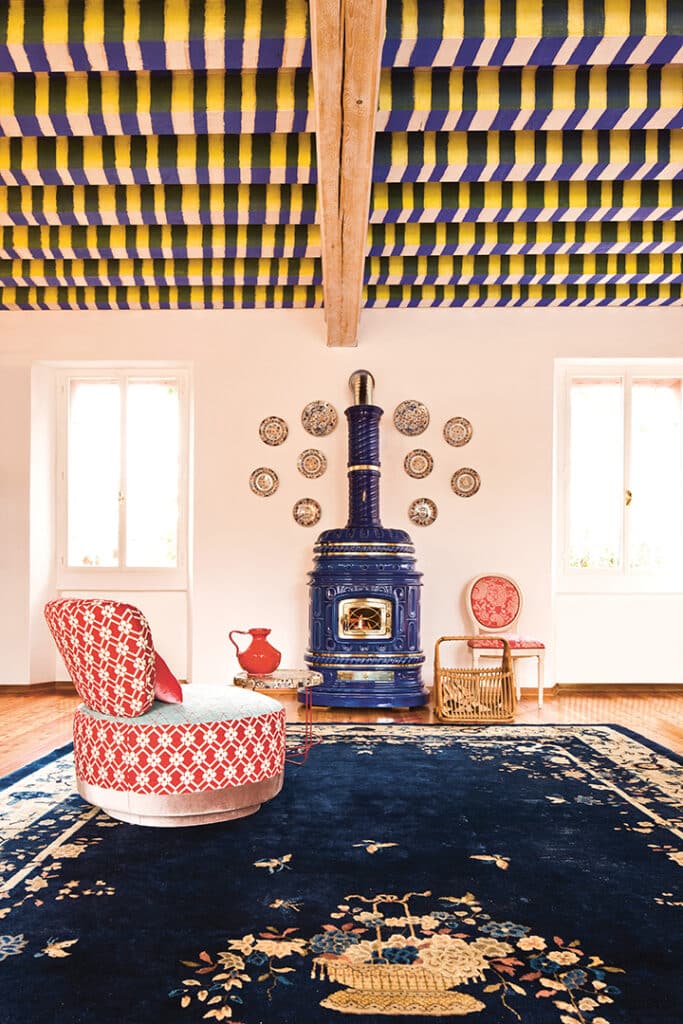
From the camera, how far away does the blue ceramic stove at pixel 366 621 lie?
18.8 feet

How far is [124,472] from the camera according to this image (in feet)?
23.0

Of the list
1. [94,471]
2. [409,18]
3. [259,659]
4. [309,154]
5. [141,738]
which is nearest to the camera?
[141,738]

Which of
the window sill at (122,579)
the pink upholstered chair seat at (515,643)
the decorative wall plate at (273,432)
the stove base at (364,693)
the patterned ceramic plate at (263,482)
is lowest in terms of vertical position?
the stove base at (364,693)

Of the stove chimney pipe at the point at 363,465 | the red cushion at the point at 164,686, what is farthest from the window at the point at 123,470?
the red cushion at the point at 164,686

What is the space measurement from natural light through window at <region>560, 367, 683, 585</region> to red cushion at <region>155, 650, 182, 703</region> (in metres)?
4.47

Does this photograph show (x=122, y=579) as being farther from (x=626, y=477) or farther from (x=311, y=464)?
(x=626, y=477)

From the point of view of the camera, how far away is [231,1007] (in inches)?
72.5

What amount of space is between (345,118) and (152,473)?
169 inches

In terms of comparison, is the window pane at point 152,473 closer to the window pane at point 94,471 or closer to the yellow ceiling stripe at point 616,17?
the window pane at point 94,471

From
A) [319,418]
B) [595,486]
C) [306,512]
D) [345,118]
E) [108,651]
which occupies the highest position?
[345,118]

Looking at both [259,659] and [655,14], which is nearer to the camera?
[655,14]

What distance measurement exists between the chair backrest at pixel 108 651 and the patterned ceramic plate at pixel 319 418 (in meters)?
3.69

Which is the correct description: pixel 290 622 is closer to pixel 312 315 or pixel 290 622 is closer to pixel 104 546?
pixel 104 546

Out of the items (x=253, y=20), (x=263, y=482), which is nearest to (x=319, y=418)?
(x=263, y=482)
